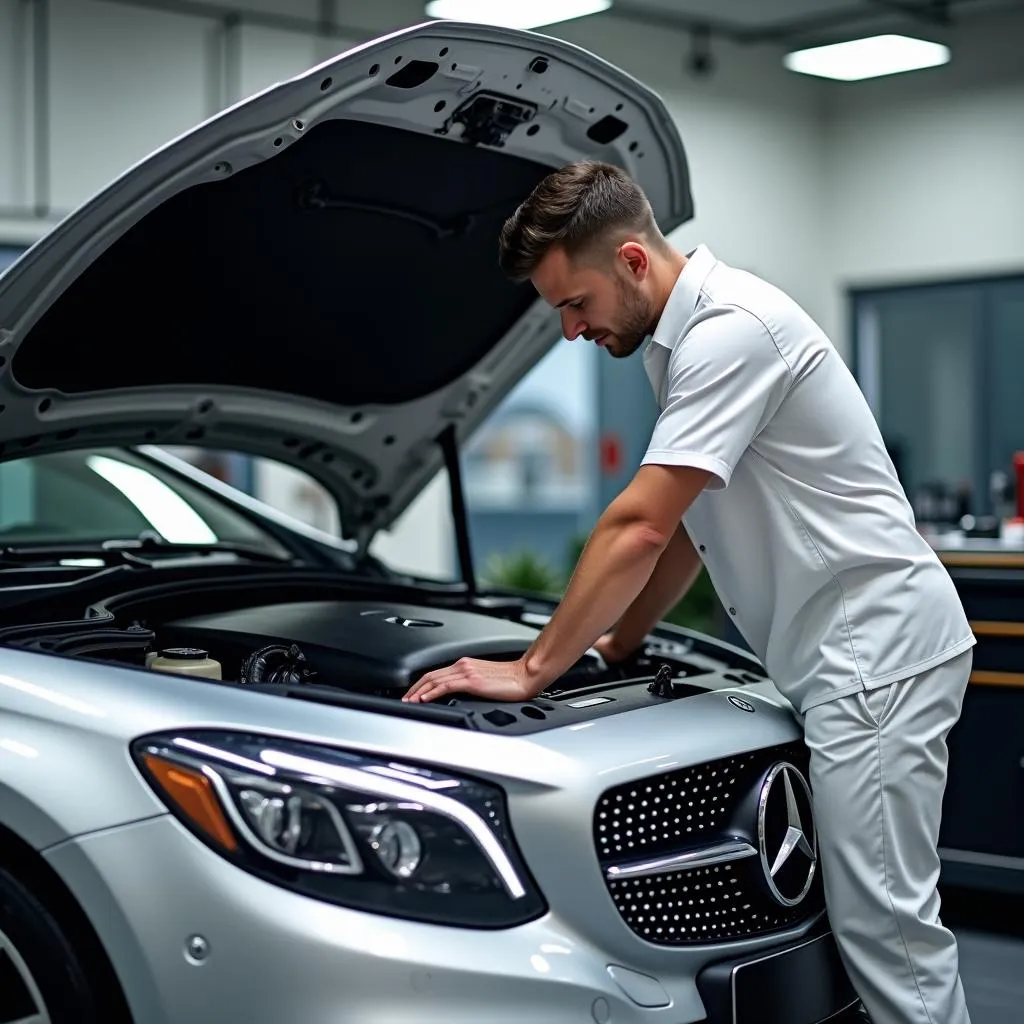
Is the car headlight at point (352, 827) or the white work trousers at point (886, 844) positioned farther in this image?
the white work trousers at point (886, 844)

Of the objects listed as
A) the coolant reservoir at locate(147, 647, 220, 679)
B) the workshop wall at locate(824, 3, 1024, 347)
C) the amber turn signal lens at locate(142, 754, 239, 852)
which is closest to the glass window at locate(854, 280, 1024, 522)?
the workshop wall at locate(824, 3, 1024, 347)

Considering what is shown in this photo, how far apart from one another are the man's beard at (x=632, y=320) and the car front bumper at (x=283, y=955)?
89 cm

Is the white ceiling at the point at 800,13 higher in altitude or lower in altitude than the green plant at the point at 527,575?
higher

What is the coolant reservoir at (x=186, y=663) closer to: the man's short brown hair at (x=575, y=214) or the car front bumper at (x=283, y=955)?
the car front bumper at (x=283, y=955)

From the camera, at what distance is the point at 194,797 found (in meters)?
1.59

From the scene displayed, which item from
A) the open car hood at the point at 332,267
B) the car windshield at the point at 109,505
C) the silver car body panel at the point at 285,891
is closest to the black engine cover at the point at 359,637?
the silver car body panel at the point at 285,891

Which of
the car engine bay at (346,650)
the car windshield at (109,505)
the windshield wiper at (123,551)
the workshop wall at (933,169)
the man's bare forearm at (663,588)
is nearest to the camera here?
the car engine bay at (346,650)

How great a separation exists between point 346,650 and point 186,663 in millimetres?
264

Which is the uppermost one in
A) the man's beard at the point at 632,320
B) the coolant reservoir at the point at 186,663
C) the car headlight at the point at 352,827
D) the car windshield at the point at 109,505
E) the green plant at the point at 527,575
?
the man's beard at the point at 632,320

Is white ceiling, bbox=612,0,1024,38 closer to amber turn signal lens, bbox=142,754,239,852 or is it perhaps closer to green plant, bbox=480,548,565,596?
green plant, bbox=480,548,565,596

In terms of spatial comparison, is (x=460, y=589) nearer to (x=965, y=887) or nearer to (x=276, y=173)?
(x=276, y=173)

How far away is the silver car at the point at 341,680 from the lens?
1569 mm

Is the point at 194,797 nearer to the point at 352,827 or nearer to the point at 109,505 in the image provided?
the point at 352,827

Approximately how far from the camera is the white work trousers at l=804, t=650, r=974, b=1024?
193 cm
